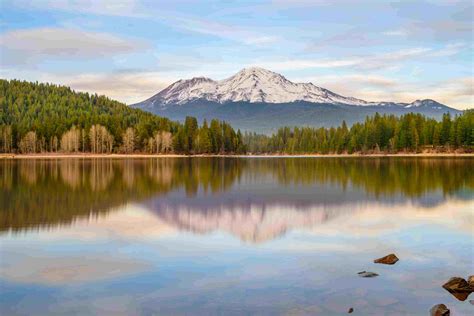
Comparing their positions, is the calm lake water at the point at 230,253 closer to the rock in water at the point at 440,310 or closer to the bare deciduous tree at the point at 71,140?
the rock in water at the point at 440,310

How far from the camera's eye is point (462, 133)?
17212 centimetres

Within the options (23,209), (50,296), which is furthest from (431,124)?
(50,296)

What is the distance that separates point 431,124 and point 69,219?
178311mm

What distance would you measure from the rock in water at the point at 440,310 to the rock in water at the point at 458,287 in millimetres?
1996

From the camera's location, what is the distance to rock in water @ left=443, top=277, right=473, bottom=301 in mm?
17312

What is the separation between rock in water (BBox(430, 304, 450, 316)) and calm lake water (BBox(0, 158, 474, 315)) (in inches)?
8.5

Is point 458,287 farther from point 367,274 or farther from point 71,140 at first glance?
point 71,140

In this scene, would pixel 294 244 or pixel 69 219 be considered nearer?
pixel 294 244

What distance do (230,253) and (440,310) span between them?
10.3 metres

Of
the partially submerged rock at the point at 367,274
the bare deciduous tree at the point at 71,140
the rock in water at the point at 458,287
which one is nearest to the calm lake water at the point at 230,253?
the partially submerged rock at the point at 367,274

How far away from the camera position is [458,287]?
1750 cm

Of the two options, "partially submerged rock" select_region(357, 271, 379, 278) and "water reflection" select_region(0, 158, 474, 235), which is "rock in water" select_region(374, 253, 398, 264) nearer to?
"partially submerged rock" select_region(357, 271, 379, 278)

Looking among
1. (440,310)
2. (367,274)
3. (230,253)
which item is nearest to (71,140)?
(230,253)

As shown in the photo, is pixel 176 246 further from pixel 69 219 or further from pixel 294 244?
pixel 69 219
